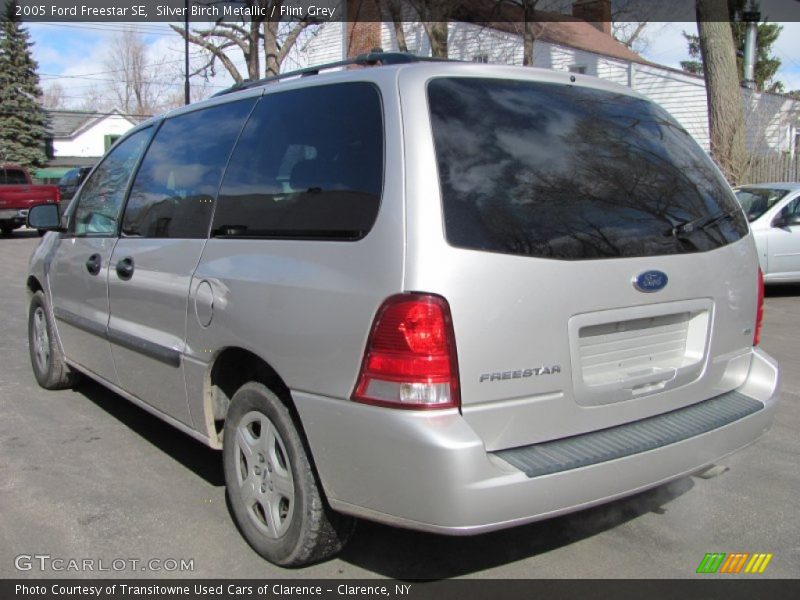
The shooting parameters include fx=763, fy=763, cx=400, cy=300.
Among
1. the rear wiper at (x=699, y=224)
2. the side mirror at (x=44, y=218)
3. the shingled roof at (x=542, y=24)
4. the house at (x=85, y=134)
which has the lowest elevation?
the side mirror at (x=44, y=218)

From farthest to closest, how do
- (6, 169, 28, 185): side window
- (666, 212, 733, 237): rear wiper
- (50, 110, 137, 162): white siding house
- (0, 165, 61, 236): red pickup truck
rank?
(50, 110, 137, 162): white siding house → (6, 169, 28, 185): side window → (0, 165, 61, 236): red pickup truck → (666, 212, 733, 237): rear wiper

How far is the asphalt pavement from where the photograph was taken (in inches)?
125

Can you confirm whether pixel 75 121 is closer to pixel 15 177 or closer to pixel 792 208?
pixel 15 177

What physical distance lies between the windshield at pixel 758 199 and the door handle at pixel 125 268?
8515mm

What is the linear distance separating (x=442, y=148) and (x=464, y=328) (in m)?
0.65

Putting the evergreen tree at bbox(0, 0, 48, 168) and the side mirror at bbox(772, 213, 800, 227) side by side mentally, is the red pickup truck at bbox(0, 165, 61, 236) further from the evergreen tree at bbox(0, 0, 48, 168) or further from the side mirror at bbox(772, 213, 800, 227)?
the evergreen tree at bbox(0, 0, 48, 168)

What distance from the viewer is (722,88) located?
1392cm

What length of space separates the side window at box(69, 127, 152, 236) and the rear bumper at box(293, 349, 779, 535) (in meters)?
2.33

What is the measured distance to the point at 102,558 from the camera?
3.27m

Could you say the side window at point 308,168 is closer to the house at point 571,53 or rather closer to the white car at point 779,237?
the white car at point 779,237

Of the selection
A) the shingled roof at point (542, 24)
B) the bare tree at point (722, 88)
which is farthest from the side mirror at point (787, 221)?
the shingled roof at point (542, 24)

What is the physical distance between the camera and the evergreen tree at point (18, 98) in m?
47.0

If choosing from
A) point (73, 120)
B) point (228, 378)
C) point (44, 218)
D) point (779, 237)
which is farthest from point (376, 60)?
point (73, 120)

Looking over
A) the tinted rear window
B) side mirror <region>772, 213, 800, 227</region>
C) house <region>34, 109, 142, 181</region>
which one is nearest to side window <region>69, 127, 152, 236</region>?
the tinted rear window
